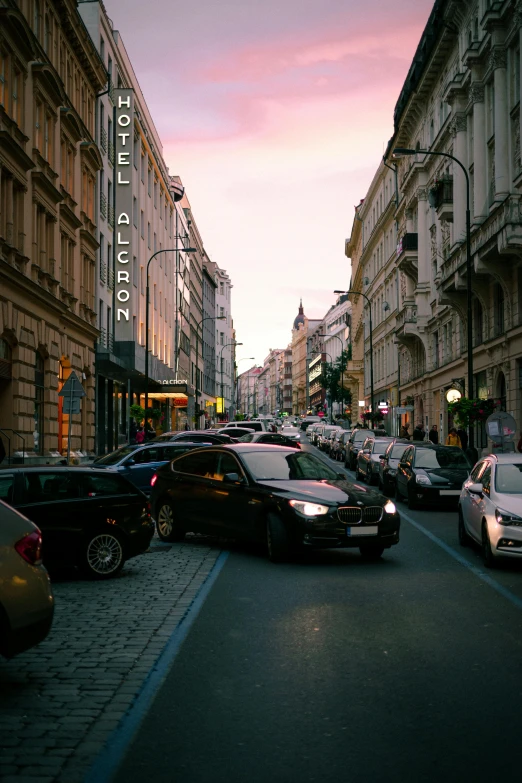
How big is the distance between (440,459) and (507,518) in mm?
11073

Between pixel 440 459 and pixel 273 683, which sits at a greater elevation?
pixel 440 459

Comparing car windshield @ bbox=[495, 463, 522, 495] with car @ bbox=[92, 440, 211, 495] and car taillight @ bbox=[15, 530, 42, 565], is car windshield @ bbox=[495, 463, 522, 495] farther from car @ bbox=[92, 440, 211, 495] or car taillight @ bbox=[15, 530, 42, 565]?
car @ bbox=[92, 440, 211, 495]

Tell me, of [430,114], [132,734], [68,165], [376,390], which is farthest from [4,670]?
[376,390]

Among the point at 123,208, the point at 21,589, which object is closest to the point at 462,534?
the point at 21,589

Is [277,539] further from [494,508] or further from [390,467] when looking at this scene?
[390,467]

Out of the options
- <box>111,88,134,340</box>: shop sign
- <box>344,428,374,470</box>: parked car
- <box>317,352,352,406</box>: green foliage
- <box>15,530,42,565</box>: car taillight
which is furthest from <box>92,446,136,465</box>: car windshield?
<box>317,352,352,406</box>: green foliage

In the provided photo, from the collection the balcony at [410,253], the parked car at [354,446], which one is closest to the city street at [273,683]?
the parked car at [354,446]

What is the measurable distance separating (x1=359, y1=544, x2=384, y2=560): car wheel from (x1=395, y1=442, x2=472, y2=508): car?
8.14 meters

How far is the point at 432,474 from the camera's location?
71.6 feet

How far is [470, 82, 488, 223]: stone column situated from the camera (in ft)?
122

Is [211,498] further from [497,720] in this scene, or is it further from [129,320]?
[129,320]

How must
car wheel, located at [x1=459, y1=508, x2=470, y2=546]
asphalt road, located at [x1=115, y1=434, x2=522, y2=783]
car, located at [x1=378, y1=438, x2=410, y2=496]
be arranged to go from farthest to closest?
car, located at [x1=378, y1=438, x2=410, y2=496]
car wheel, located at [x1=459, y1=508, x2=470, y2=546]
asphalt road, located at [x1=115, y1=434, x2=522, y2=783]

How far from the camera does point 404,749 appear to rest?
5031 millimetres

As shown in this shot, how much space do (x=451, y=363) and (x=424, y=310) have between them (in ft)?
28.3
